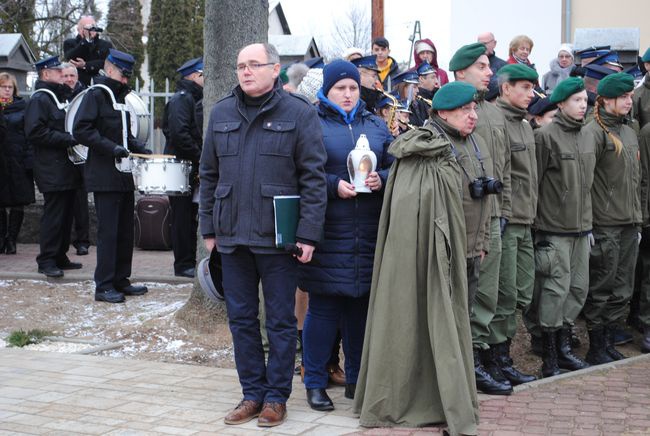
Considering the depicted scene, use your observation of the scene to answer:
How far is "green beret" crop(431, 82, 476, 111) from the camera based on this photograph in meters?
5.84

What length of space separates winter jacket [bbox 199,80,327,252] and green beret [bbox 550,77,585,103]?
92.6 inches

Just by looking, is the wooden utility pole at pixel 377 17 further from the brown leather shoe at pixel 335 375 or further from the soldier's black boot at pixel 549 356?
the brown leather shoe at pixel 335 375

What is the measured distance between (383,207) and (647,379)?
2.63 m

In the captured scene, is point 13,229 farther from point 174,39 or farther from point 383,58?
point 174,39

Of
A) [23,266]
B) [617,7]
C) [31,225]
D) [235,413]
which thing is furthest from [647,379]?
[617,7]

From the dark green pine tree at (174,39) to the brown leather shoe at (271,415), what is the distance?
32.1 metres

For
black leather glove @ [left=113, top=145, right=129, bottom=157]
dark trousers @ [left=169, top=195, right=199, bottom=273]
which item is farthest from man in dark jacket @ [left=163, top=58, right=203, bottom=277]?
black leather glove @ [left=113, top=145, right=129, bottom=157]

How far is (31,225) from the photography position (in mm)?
13523

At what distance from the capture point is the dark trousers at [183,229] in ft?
33.4

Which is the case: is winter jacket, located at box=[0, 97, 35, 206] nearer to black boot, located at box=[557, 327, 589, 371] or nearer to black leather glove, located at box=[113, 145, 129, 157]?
black leather glove, located at box=[113, 145, 129, 157]

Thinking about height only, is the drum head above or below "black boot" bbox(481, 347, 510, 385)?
above

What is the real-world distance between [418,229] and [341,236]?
0.55 meters

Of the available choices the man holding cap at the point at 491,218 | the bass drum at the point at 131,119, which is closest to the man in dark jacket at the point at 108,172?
the bass drum at the point at 131,119

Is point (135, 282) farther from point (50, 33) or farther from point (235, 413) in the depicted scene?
point (50, 33)
